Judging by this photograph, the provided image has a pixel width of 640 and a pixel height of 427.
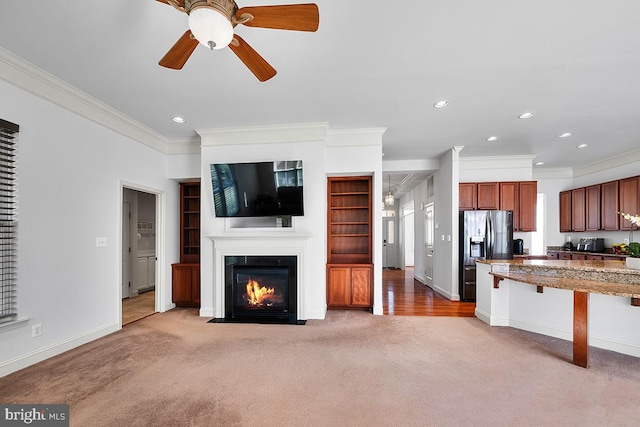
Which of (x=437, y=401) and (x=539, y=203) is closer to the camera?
(x=437, y=401)

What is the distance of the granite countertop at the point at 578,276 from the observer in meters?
2.75

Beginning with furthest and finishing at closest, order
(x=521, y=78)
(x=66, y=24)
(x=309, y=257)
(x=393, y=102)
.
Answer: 1. (x=309, y=257)
2. (x=393, y=102)
3. (x=521, y=78)
4. (x=66, y=24)

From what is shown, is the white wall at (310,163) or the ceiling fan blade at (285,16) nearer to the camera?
the ceiling fan blade at (285,16)

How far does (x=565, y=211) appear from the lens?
6547mm

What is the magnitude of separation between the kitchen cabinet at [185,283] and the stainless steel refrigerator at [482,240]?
4.59m

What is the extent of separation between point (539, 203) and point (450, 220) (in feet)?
10.2

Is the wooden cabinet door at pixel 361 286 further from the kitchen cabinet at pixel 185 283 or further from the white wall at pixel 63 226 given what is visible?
the white wall at pixel 63 226

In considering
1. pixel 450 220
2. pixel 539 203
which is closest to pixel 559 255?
pixel 539 203

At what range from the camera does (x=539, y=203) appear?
22.4 ft

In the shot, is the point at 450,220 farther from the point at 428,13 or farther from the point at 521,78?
the point at 428,13

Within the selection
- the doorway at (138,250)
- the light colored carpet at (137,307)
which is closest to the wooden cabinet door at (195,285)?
the light colored carpet at (137,307)

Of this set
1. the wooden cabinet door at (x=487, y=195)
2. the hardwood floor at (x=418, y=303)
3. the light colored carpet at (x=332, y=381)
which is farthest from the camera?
the wooden cabinet door at (x=487, y=195)

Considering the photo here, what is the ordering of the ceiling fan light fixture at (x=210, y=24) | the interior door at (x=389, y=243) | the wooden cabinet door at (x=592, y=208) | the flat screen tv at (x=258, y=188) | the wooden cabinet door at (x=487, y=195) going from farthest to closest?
the interior door at (x=389, y=243) → the wooden cabinet door at (x=592, y=208) → the wooden cabinet door at (x=487, y=195) → the flat screen tv at (x=258, y=188) → the ceiling fan light fixture at (x=210, y=24)

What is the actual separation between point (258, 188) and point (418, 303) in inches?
132
